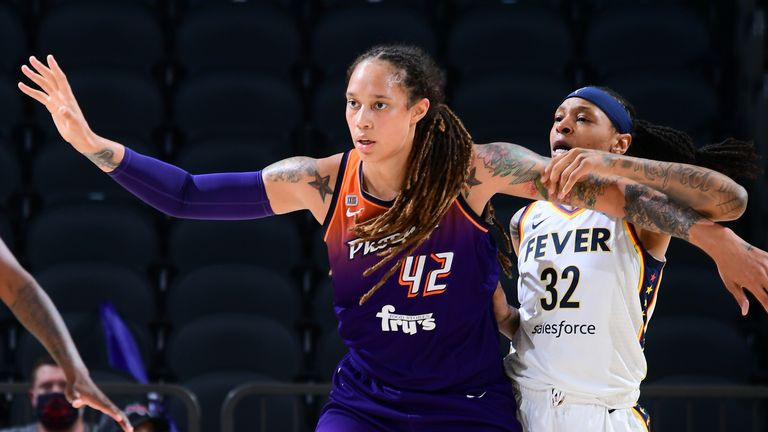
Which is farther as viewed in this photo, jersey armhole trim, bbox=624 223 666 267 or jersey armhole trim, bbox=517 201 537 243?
jersey armhole trim, bbox=517 201 537 243

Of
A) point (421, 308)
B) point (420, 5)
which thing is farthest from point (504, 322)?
point (420, 5)

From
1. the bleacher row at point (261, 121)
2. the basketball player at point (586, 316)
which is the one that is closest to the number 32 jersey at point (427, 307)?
the basketball player at point (586, 316)

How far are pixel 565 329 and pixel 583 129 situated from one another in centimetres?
79

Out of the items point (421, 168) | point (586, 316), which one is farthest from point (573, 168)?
point (586, 316)

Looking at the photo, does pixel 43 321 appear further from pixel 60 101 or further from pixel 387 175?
pixel 387 175

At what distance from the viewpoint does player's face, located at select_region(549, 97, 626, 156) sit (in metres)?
4.13

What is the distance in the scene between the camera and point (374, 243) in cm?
369

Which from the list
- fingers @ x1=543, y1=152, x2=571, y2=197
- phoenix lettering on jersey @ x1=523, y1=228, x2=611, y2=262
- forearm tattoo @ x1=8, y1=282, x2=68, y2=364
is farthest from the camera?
phoenix lettering on jersey @ x1=523, y1=228, x2=611, y2=262

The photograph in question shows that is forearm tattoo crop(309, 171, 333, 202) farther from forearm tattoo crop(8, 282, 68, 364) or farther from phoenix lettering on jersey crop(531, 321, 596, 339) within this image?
forearm tattoo crop(8, 282, 68, 364)

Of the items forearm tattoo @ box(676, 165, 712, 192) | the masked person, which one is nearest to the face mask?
the masked person

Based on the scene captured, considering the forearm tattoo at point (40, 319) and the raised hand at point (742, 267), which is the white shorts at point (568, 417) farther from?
the forearm tattoo at point (40, 319)

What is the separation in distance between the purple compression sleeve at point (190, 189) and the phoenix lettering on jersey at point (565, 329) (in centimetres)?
105

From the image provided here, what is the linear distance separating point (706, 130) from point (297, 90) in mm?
2893

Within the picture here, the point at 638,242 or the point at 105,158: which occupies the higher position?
the point at 105,158
